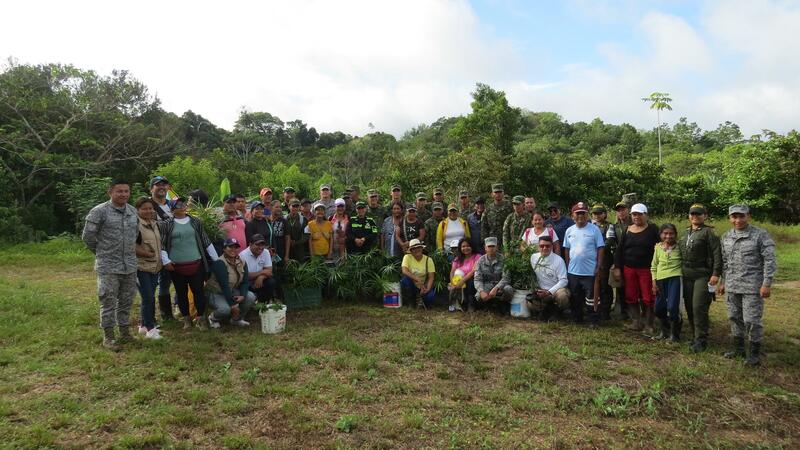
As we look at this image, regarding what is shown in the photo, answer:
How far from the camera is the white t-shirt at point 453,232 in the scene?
732 cm

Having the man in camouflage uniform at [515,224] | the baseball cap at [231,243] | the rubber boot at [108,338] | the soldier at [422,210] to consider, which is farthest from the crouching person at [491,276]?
the rubber boot at [108,338]

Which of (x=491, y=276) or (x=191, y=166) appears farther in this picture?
(x=191, y=166)

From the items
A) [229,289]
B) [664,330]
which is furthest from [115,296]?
[664,330]

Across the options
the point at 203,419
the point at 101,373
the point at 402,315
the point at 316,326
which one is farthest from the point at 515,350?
the point at 101,373

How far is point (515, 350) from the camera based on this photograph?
5188mm

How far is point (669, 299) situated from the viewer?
17.5 ft

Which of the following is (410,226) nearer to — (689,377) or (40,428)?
(689,377)

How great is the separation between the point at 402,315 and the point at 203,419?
333 cm

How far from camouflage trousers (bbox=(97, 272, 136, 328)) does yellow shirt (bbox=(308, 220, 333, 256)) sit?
259 cm

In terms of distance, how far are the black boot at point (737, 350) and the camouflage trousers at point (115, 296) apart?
6266 mm

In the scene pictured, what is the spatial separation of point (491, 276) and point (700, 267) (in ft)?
8.06

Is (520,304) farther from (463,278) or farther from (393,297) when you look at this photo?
(393,297)

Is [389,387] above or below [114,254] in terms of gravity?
below

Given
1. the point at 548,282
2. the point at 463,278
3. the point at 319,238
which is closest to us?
the point at 548,282
